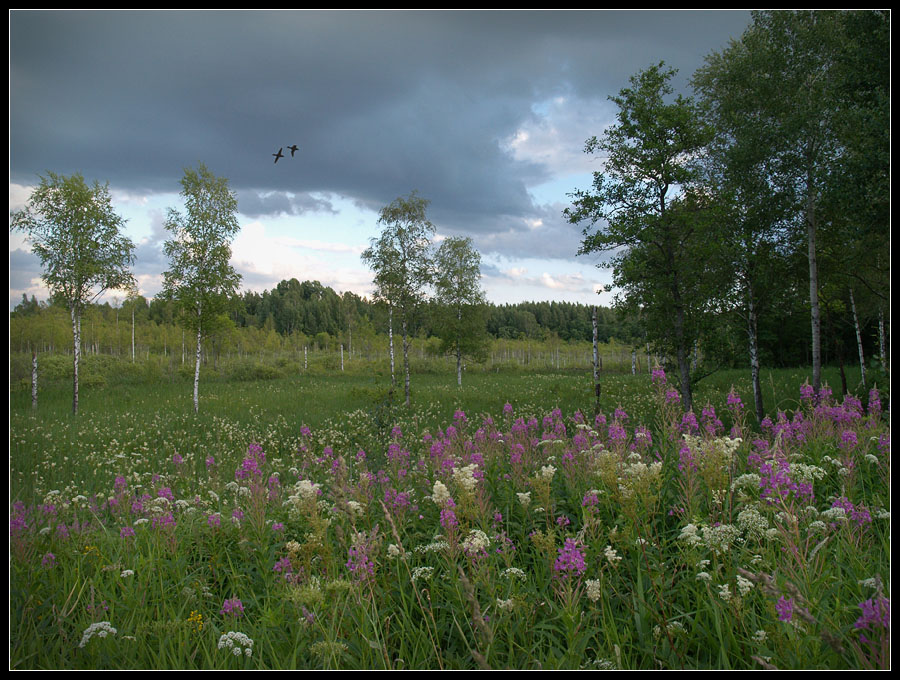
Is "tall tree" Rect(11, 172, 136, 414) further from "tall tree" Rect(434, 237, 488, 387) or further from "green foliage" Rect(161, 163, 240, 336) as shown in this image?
"tall tree" Rect(434, 237, 488, 387)

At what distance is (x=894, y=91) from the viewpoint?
2627mm

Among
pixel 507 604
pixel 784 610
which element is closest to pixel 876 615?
pixel 784 610

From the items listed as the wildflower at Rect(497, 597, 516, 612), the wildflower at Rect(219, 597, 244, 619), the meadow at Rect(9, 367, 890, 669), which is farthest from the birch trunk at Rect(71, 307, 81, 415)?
the wildflower at Rect(497, 597, 516, 612)

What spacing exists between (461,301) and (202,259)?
64.6 feet

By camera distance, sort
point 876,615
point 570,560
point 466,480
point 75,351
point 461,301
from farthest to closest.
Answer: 1. point 461,301
2. point 75,351
3. point 466,480
4. point 570,560
5. point 876,615

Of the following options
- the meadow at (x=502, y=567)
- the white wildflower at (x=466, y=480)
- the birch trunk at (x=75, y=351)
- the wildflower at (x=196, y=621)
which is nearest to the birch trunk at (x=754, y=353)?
the meadow at (x=502, y=567)

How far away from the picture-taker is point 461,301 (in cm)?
3584

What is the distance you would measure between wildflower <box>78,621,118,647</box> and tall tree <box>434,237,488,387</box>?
30300 millimetres

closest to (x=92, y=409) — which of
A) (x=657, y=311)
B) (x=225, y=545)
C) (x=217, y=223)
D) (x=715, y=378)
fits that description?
(x=217, y=223)

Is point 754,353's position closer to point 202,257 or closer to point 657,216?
point 657,216

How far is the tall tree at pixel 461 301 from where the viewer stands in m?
34.6

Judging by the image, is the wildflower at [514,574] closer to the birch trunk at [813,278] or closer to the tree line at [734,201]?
the tree line at [734,201]

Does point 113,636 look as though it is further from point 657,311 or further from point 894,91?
point 657,311

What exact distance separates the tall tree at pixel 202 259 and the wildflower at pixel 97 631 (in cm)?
1913
